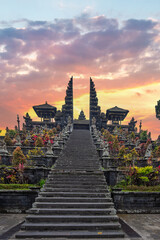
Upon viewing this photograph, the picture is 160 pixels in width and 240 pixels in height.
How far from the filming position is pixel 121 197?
9.86 metres

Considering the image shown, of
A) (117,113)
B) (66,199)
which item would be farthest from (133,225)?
(117,113)

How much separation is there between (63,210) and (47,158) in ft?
19.9

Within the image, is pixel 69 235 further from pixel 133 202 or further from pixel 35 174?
pixel 35 174

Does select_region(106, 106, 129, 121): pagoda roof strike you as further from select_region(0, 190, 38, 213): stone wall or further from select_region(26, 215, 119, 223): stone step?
select_region(26, 215, 119, 223): stone step

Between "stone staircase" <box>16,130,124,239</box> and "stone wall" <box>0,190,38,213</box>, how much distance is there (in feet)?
3.99

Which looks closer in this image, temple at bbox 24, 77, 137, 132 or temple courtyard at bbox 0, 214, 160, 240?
temple courtyard at bbox 0, 214, 160, 240

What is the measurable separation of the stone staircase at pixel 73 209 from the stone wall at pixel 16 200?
47.9 inches

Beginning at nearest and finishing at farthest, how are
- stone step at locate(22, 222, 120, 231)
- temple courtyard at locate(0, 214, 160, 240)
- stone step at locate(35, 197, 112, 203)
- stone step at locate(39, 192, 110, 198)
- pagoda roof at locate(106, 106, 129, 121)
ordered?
1. temple courtyard at locate(0, 214, 160, 240)
2. stone step at locate(22, 222, 120, 231)
3. stone step at locate(35, 197, 112, 203)
4. stone step at locate(39, 192, 110, 198)
5. pagoda roof at locate(106, 106, 129, 121)

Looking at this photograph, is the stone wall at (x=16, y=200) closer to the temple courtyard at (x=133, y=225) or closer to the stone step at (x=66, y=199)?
the temple courtyard at (x=133, y=225)

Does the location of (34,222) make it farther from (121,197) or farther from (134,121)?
(134,121)

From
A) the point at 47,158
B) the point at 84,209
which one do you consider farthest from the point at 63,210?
the point at 47,158

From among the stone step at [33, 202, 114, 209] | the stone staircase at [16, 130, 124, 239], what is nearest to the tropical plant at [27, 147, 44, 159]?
the stone staircase at [16, 130, 124, 239]

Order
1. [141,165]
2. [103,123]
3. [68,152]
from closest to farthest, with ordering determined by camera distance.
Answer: [141,165]
[68,152]
[103,123]

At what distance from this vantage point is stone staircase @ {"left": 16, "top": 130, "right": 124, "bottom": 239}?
6.77 metres
